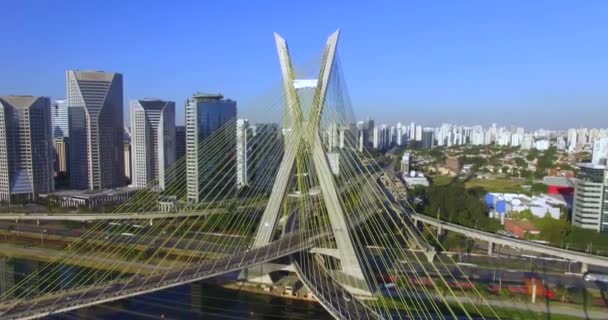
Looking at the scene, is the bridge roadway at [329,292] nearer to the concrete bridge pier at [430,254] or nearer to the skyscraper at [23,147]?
the concrete bridge pier at [430,254]

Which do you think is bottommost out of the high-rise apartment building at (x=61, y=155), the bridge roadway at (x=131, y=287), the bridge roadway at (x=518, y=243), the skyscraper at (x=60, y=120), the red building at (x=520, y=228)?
the red building at (x=520, y=228)

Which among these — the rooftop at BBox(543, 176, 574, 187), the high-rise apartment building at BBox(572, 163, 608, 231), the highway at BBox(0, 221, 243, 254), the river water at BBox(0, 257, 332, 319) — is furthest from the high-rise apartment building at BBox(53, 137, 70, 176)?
the rooftop at BBox(543, 176, 574, 187)

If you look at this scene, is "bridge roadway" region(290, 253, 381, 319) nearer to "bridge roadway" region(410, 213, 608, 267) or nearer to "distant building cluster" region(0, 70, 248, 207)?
"bridge roadway" region(410, 213, 608, 267)

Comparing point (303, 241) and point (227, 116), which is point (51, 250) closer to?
point (303, 241)

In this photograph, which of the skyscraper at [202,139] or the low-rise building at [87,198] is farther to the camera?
the low-rise building at [87,198]

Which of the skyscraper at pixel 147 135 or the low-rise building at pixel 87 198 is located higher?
the skyscraper at pixel 147 135

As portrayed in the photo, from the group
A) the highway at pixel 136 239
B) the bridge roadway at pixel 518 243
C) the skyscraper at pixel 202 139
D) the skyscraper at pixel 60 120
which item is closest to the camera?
the bridge roadway at pixel 518 243

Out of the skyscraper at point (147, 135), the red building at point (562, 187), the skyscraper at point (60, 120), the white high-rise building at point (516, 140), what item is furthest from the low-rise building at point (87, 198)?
the white high-rise building at point (516, 140)

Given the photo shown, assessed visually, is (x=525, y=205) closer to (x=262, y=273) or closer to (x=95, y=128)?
(x=262, y=273)
